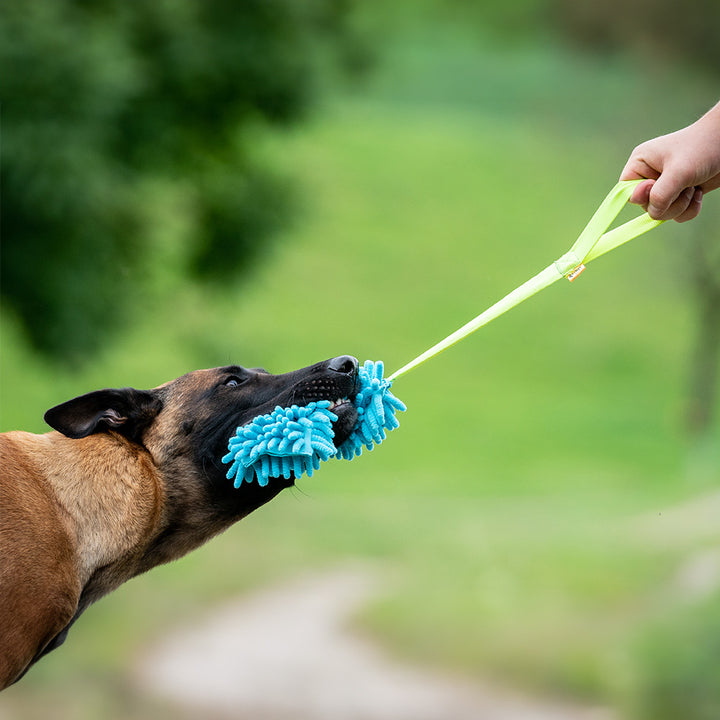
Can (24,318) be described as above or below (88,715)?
above

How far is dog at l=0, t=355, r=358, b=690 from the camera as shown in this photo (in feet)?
9.87

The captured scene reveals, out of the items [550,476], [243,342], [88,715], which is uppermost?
[243,342]

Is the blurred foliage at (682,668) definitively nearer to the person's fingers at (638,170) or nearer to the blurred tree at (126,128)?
the person's fingers at (638,170)

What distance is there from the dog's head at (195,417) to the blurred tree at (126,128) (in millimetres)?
3896

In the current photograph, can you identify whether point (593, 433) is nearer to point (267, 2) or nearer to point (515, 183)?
point (515, 183)

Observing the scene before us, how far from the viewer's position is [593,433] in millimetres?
10727

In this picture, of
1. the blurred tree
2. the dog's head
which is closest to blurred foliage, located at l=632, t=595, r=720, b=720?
the dog's head

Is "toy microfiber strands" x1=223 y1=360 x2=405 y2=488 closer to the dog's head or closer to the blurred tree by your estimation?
the dog's head

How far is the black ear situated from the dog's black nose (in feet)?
2.38

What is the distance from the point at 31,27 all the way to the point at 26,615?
5082 millimetres

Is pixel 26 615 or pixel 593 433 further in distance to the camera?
pixel 593 433

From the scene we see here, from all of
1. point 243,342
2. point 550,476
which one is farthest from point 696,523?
point 243,342

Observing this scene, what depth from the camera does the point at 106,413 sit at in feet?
11.1

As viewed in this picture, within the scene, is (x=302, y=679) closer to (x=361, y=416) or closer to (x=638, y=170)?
(x=361, y=416)
